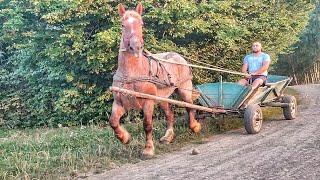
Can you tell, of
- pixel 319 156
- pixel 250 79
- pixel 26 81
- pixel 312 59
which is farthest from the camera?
pixel 312 59

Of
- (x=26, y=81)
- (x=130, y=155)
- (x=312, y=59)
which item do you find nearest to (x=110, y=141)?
(x=130, y=155)

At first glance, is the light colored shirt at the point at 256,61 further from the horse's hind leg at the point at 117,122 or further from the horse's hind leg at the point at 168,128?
the horse's hind leg at the point at 117,122

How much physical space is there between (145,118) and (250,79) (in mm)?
3232

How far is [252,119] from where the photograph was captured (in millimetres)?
9023

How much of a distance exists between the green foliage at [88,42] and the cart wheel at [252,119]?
229 cm

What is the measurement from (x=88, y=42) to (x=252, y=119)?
4.20 meters

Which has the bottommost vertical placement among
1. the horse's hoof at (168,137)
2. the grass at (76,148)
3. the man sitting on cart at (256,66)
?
the grass at (76,148)

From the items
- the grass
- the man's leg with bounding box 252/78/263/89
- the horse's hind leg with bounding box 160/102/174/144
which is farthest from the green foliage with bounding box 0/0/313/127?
Result: the horse's hind leg with bounding box 160/102/174/144

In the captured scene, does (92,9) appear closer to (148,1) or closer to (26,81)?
(148,1)

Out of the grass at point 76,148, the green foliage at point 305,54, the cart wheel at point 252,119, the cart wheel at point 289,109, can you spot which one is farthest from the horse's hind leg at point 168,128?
the green foliage at point 305,54

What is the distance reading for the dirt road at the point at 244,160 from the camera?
20.5ft

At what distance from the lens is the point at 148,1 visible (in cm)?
1082

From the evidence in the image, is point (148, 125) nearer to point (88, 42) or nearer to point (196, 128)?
point (196, 128)

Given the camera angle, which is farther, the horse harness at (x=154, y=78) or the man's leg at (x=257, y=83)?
the man's leg at (x=257, y=83)
